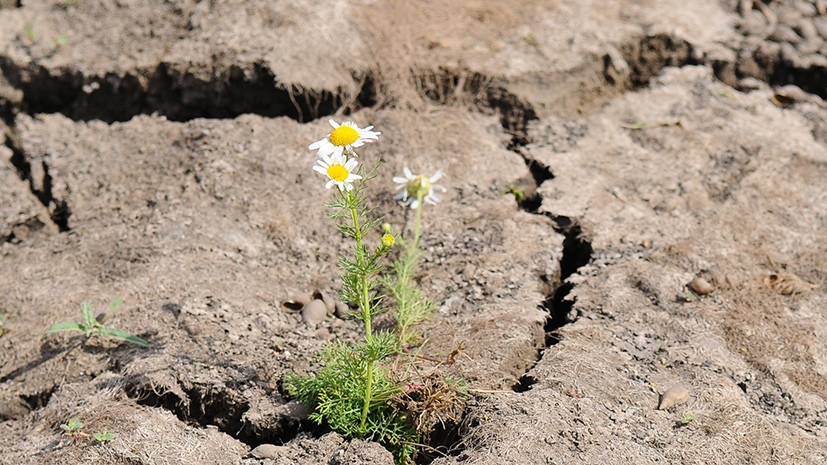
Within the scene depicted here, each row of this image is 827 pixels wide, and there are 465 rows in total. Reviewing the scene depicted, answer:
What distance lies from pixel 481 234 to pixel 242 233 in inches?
41.2

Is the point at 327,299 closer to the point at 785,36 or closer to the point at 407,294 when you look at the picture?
the point at 407,294

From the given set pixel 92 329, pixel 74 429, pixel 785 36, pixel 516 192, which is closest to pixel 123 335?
pixel 92 329

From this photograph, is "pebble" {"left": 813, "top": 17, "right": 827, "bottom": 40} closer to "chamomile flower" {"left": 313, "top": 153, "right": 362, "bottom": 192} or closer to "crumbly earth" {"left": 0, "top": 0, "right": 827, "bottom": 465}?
"crumbly earth" {"left": 0, "top": 0, "right": 827, "bottom": 465}

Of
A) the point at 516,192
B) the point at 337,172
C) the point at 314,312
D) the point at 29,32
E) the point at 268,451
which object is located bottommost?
the point at 268,451

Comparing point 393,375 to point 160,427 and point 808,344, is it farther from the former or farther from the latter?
point 808,344

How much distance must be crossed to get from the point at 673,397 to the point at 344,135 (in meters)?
1.40

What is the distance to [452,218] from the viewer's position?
10.7ft

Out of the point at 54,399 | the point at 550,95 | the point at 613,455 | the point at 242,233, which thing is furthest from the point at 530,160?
the point at 54,399

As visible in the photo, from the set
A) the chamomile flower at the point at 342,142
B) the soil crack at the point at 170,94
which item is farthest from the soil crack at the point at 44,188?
the chamomile flower at the point at 342,142

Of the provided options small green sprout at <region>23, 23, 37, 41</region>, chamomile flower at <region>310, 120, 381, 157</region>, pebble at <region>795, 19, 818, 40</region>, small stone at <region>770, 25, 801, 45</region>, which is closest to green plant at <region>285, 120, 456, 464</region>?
chamomile flower at <region>310, 120, 381, 157</region>

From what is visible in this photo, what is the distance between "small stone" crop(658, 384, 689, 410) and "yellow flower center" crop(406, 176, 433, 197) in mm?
1198

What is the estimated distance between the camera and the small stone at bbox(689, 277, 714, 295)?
2.89 m

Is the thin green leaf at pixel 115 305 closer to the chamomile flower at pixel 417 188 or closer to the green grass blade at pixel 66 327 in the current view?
the green grass blade at pixel 66 327

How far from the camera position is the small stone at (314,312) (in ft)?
9.27
